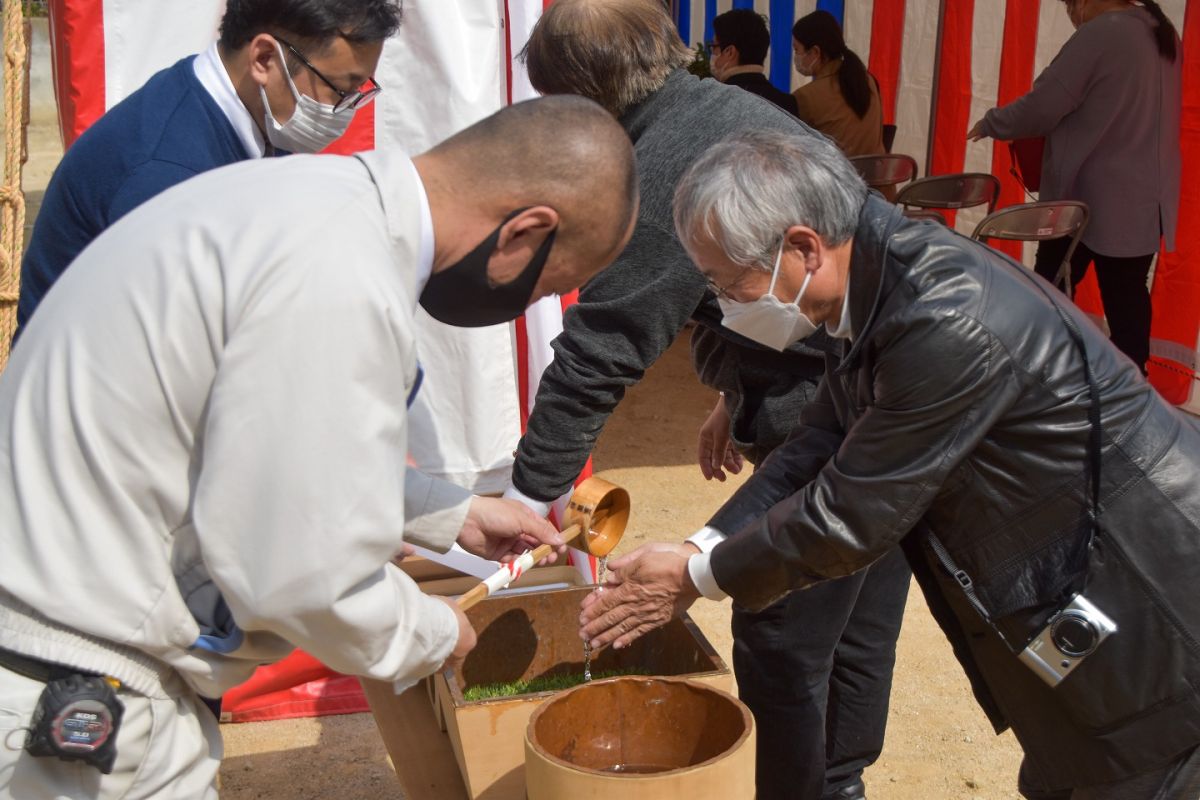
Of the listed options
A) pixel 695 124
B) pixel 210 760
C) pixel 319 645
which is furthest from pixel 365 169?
pixel 695 124

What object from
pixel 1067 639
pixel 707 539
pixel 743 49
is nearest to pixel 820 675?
pixel 707 539

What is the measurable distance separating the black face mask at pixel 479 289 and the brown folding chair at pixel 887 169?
509cm

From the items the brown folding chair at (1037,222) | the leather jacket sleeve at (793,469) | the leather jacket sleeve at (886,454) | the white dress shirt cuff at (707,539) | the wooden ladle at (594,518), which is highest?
the leather jacket sleeve at (886,454)

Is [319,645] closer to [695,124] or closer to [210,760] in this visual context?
[210,760]

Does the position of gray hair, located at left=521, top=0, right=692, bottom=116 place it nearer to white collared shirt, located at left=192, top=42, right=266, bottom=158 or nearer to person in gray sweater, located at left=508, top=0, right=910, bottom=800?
person in gray sweater, located at left=508, top=0, right=910, bottom=800

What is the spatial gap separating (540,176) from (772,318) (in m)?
0.64

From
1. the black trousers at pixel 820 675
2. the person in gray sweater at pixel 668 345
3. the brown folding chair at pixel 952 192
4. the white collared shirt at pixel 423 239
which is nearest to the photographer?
the white collared shirt at pixel 423 239

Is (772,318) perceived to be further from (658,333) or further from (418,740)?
(418,740)

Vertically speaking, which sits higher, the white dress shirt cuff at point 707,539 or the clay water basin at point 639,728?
the white dress shirt cuff at point 707,539

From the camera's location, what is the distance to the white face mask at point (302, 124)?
2.34 metres

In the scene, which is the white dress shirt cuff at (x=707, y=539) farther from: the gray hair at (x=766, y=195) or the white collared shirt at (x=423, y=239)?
the white collared shirt at (x=423, y=239)

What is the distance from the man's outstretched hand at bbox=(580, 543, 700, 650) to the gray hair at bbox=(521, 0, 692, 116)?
87 cm

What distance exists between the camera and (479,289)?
1.53 metres

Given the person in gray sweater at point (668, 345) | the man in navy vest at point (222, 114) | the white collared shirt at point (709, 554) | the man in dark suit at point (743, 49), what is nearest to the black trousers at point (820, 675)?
the person in gray sweater at point (668, 345)
